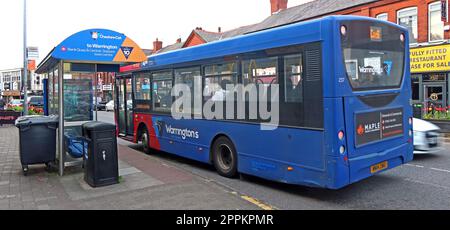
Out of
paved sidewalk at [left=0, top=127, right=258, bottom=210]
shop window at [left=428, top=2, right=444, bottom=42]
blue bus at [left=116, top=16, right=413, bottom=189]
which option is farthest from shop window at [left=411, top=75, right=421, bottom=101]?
paved sidewalk at [left=0, top=127, right=258, bottom=210]

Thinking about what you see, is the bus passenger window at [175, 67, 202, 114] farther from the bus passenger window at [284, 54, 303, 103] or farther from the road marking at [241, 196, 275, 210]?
the road marking at [241, 196, 275, 210]

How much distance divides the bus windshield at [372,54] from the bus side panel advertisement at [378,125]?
1.41ft

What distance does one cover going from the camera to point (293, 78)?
5.61 metres

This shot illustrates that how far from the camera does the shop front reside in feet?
60.7

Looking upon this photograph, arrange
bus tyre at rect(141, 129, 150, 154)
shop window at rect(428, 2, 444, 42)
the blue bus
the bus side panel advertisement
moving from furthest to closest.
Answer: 1. shop window at rect(428, 2, 444, 42)
2. bus tyre at rect(141, 129, 150, 154)
3. the bus side panel advertisement
4. the blue bus

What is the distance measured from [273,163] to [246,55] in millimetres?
1999

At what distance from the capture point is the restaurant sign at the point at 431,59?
60.4ft

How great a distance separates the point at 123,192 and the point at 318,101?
137 inches

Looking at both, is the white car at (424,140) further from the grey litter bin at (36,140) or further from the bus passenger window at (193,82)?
the grey litter bin at (36,140)

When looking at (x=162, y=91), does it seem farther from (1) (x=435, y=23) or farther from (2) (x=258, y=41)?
(1) (x=435, y=23)

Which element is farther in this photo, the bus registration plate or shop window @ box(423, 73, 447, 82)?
shop window @ box(423, 73, 447, 82)
